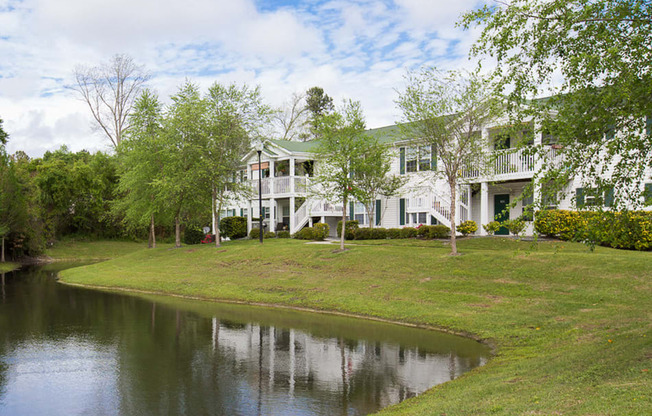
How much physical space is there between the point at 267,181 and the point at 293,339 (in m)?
25.6

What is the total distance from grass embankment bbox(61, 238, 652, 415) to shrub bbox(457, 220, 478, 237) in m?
1.76

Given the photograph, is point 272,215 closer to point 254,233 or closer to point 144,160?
point 254,233

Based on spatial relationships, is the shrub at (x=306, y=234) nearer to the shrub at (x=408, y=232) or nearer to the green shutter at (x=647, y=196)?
the shrub at (x=408, y=232)

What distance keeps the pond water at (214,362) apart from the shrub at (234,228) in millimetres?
21581

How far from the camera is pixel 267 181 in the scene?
40.3 meters

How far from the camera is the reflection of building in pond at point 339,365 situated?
10.9 m

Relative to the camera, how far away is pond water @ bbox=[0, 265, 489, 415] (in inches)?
395

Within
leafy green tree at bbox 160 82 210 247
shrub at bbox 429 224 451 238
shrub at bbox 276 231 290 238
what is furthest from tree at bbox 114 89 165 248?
shrub at bbox 429 224 451 238

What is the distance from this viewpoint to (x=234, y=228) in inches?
1676

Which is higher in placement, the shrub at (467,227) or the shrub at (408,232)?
the shrub at (467,227)

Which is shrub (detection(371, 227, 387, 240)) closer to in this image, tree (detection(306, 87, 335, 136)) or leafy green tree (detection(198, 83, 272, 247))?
leafy green tree (detection(198, 83, 272, 247))

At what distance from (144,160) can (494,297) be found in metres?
29.0

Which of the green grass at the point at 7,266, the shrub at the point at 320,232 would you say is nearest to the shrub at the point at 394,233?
the shrub at the point at 320,232

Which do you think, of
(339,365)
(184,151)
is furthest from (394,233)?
(339,365)
